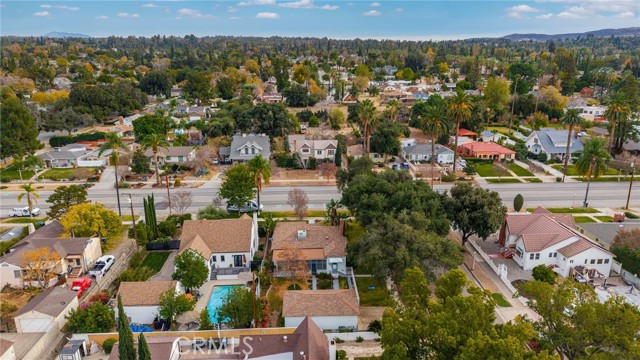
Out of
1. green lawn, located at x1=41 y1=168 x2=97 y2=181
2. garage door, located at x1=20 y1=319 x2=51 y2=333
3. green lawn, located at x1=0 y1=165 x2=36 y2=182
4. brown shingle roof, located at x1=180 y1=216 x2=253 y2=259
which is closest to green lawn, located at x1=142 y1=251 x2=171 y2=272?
brown shingle roof, located at x1=180 y1=216 x2=253 y2=259

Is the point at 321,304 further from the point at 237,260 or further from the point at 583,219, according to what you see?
the point at 583,219

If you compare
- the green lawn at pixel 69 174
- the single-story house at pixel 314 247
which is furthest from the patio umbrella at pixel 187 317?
the green lawn at pixel 69 174

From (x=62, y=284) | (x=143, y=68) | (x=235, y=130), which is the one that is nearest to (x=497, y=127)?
(x=235, y=130)

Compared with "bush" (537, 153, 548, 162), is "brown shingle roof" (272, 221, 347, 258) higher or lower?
lower

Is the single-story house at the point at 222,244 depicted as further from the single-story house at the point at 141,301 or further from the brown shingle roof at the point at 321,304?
the brown shingle roof at the point at 321,304

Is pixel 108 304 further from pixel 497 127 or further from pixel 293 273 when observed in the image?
pixel 497 127

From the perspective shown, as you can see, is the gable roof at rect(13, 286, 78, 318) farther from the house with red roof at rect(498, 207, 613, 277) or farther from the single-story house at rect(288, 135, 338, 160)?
the single-story house at rect(288, 135, 338, 160)
